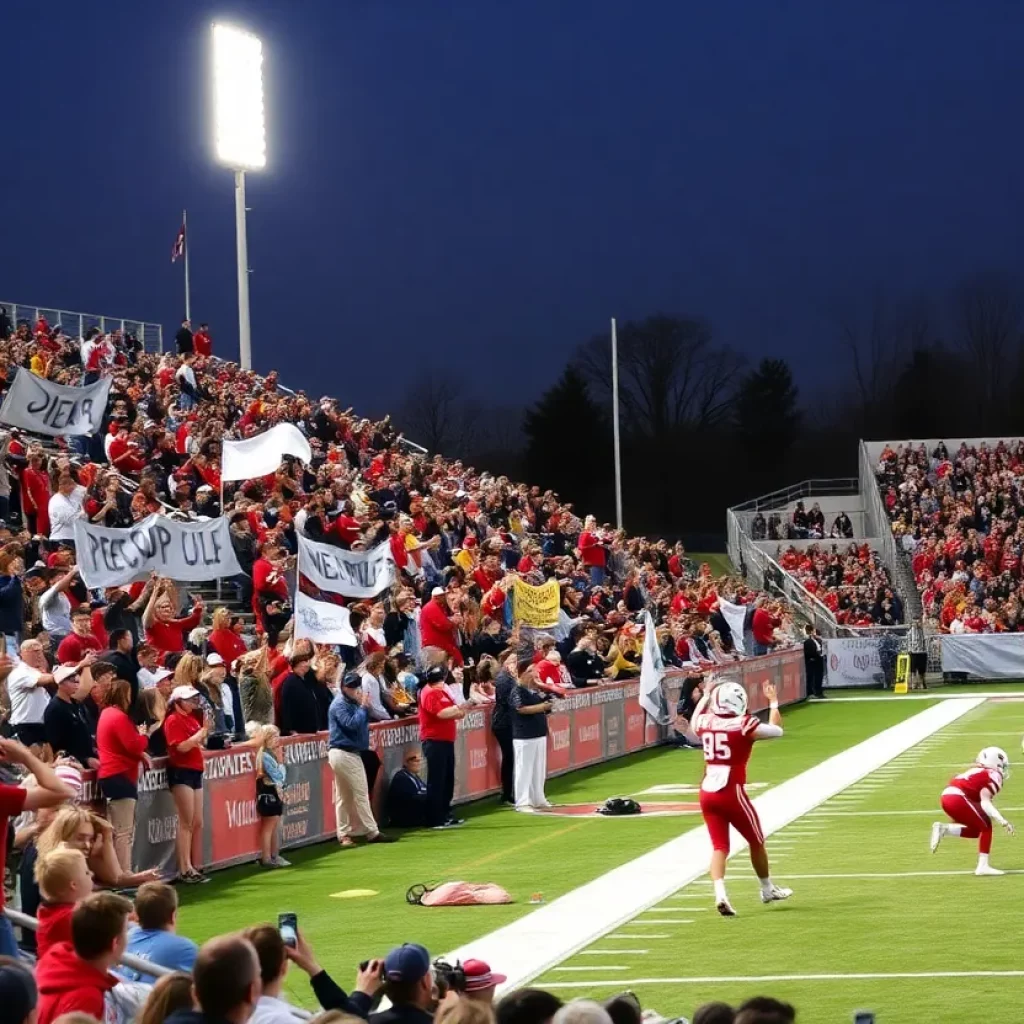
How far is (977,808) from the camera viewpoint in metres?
16.8

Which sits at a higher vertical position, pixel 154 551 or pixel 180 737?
pixel 154 551

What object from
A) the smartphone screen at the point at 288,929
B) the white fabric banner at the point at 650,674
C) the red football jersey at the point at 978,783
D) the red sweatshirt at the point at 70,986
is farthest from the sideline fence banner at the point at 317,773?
the smartphone screen at the point at 288,929

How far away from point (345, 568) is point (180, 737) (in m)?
8.05

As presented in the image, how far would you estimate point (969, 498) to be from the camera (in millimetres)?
60375

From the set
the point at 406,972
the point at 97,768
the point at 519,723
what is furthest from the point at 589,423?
the point at 406,972

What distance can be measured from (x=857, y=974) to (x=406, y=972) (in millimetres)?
6308

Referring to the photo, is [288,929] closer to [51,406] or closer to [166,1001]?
[166,1001]

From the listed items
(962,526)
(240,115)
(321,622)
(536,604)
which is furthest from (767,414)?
(321,622)

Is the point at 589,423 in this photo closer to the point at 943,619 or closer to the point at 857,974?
the point at 943,619

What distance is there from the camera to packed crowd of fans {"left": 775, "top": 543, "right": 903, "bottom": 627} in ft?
174

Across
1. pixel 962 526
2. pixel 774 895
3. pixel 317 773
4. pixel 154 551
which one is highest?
pixel 962 526

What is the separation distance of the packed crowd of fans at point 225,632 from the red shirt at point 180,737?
0.02 m

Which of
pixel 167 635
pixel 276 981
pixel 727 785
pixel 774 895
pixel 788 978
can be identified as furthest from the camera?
pixel 167 635

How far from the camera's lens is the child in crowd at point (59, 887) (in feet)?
27.5
